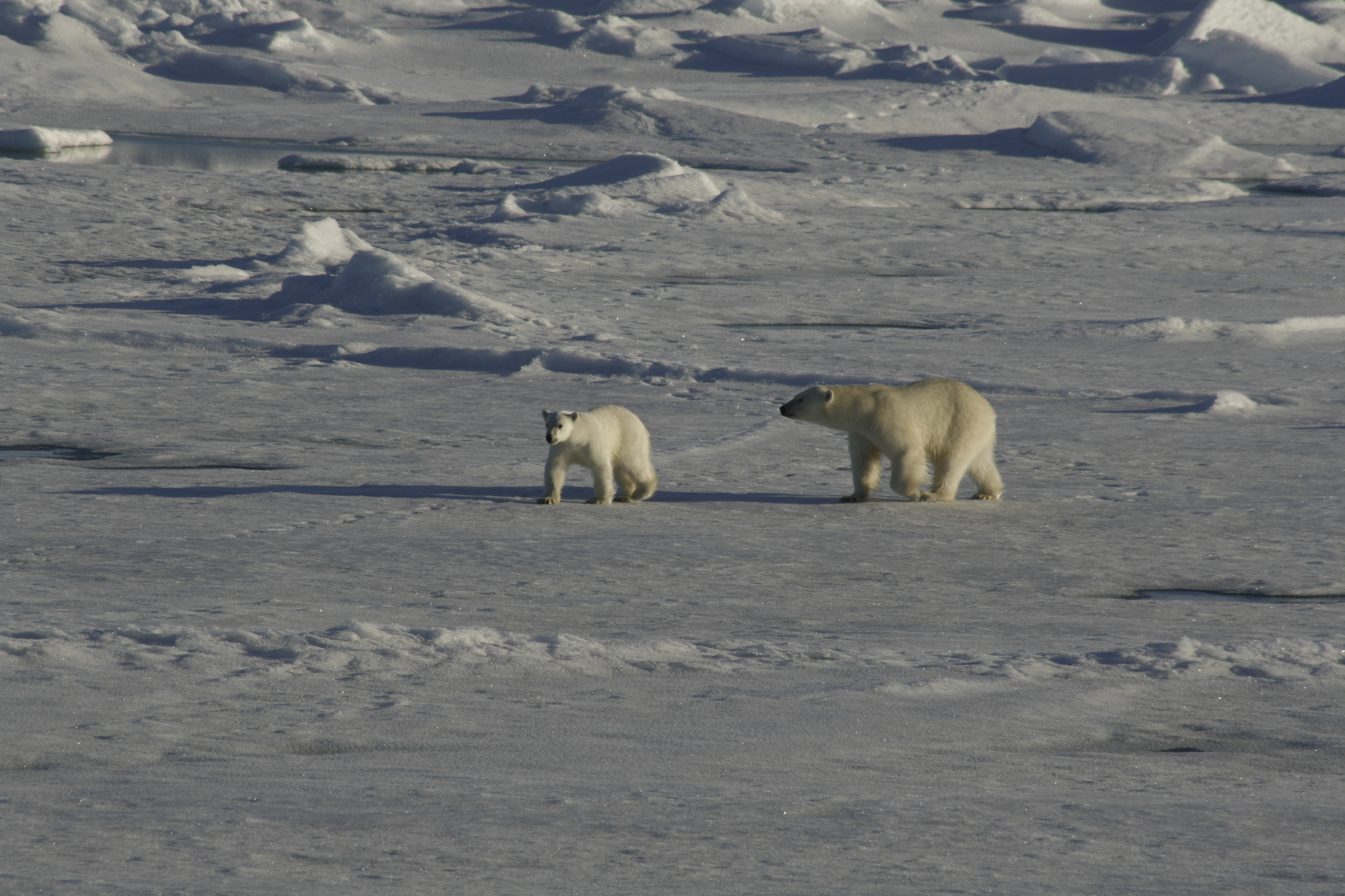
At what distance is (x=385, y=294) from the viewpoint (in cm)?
998

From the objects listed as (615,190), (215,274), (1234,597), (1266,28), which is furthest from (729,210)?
Answer: (1266,28)

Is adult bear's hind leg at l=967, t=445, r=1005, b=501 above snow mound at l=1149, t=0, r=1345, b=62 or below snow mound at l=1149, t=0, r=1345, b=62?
below

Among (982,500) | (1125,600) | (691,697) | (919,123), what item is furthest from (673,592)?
(919,123)

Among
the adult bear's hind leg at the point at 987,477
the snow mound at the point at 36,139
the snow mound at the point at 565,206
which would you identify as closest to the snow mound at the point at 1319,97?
the snow mound at the point at 565,206

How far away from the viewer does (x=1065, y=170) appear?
74.4 feet

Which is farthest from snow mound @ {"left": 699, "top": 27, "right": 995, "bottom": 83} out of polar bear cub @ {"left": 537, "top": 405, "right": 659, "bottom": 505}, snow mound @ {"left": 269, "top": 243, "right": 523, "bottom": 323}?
polar bear cub @ {"left": 537, "top": 405, "right": 659, "bottom": 505}

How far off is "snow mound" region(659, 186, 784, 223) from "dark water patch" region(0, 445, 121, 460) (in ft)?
34.0

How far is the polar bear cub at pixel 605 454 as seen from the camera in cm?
500

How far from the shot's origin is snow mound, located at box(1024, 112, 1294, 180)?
74.9 feet

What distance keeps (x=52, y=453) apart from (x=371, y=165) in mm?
17014

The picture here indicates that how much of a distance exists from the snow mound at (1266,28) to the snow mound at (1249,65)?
3.82 ft

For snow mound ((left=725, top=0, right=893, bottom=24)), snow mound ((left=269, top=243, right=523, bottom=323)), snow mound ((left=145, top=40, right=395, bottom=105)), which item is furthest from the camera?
snow mound ((left=725, top=0, right=893, bottom=24))

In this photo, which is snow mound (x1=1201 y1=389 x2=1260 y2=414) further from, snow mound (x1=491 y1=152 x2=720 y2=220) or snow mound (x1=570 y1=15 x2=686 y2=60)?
snow mound (x1=570 y1=15 x2=686 y2=60)

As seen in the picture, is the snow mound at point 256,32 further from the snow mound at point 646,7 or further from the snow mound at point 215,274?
the snow mound at point 215,274
